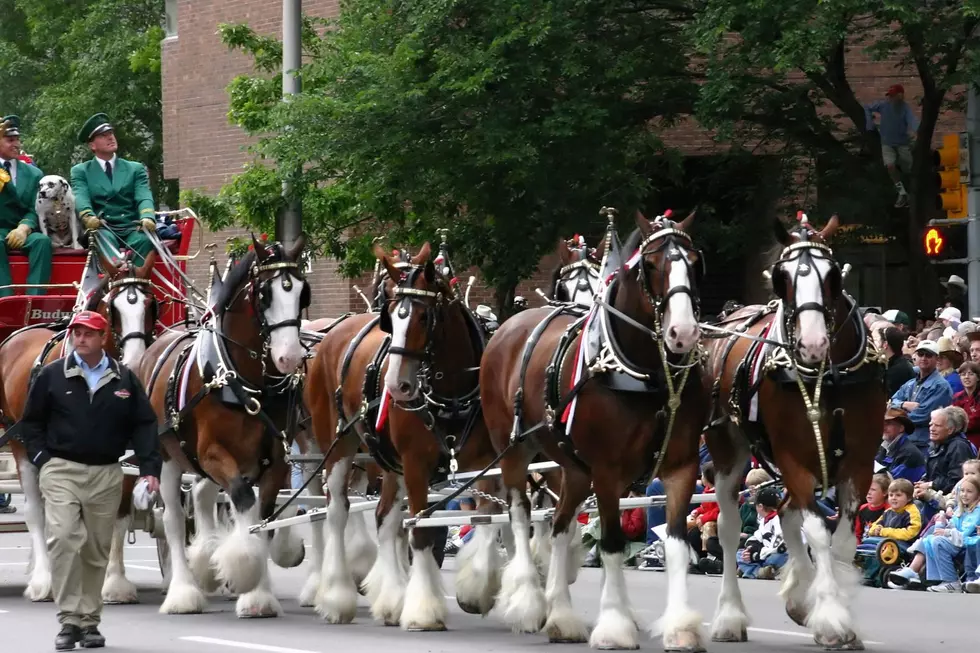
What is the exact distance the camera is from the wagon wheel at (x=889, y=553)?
14.8 m

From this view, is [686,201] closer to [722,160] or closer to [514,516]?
[722,160]

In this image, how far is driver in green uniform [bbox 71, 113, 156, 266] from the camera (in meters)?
15.5

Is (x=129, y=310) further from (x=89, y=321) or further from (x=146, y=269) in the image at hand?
(x=89, y=321)

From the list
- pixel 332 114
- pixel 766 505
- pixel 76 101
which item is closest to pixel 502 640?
pixel 766 505

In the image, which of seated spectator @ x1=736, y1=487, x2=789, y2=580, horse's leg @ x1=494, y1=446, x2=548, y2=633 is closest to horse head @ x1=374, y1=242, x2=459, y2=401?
horse's leg @ x1=494, y1=446, x2=548, y2=633

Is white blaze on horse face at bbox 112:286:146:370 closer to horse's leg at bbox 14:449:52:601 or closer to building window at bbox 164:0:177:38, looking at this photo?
horse's leg at bbox 14:449:52:601

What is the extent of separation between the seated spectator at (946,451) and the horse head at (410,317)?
4.77m

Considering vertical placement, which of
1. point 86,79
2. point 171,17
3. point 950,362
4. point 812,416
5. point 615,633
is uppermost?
point 171,17

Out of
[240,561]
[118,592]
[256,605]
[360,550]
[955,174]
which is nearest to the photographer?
[240,561]

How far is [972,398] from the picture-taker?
15781 mm

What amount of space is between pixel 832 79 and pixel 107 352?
11.5m

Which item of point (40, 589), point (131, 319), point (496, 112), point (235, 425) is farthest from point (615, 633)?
point (496, 112)

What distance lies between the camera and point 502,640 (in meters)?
11.6

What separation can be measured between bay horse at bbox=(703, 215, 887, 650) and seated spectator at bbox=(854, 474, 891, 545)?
3904 mm
